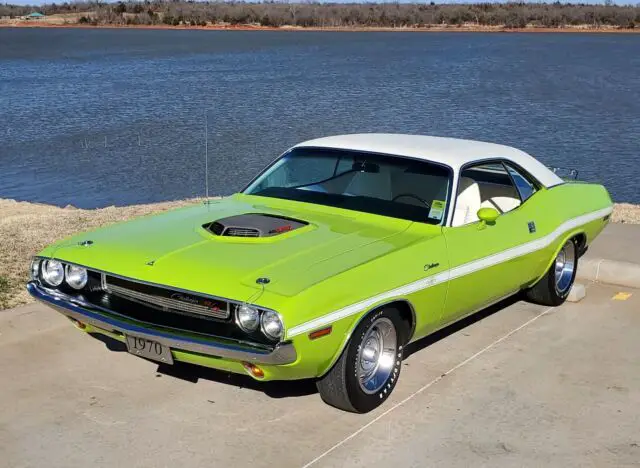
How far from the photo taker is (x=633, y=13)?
135000mm

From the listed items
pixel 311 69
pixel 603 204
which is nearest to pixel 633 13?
pixel 311 69

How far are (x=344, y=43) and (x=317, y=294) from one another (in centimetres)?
9223

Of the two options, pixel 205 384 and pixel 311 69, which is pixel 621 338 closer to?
pixel 205 384

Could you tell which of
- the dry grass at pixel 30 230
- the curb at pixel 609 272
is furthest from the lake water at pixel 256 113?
the curb at pixel 609 272

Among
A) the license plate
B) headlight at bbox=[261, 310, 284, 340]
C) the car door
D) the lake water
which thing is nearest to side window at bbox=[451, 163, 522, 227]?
the car door

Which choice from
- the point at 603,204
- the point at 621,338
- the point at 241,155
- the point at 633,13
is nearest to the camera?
the point at 621,338

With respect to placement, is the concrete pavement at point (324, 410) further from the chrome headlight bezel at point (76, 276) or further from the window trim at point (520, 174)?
the window trim at point (520, 174)

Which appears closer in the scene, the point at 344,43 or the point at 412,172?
the point at 412,172

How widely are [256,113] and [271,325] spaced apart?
92.8ft

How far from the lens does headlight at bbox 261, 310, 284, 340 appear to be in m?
4.52

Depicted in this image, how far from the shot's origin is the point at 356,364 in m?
4.95

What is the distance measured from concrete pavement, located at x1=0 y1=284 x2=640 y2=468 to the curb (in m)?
1.44

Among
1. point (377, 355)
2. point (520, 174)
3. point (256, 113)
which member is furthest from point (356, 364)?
point (256, 113)

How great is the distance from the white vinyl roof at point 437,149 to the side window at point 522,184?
71mm
